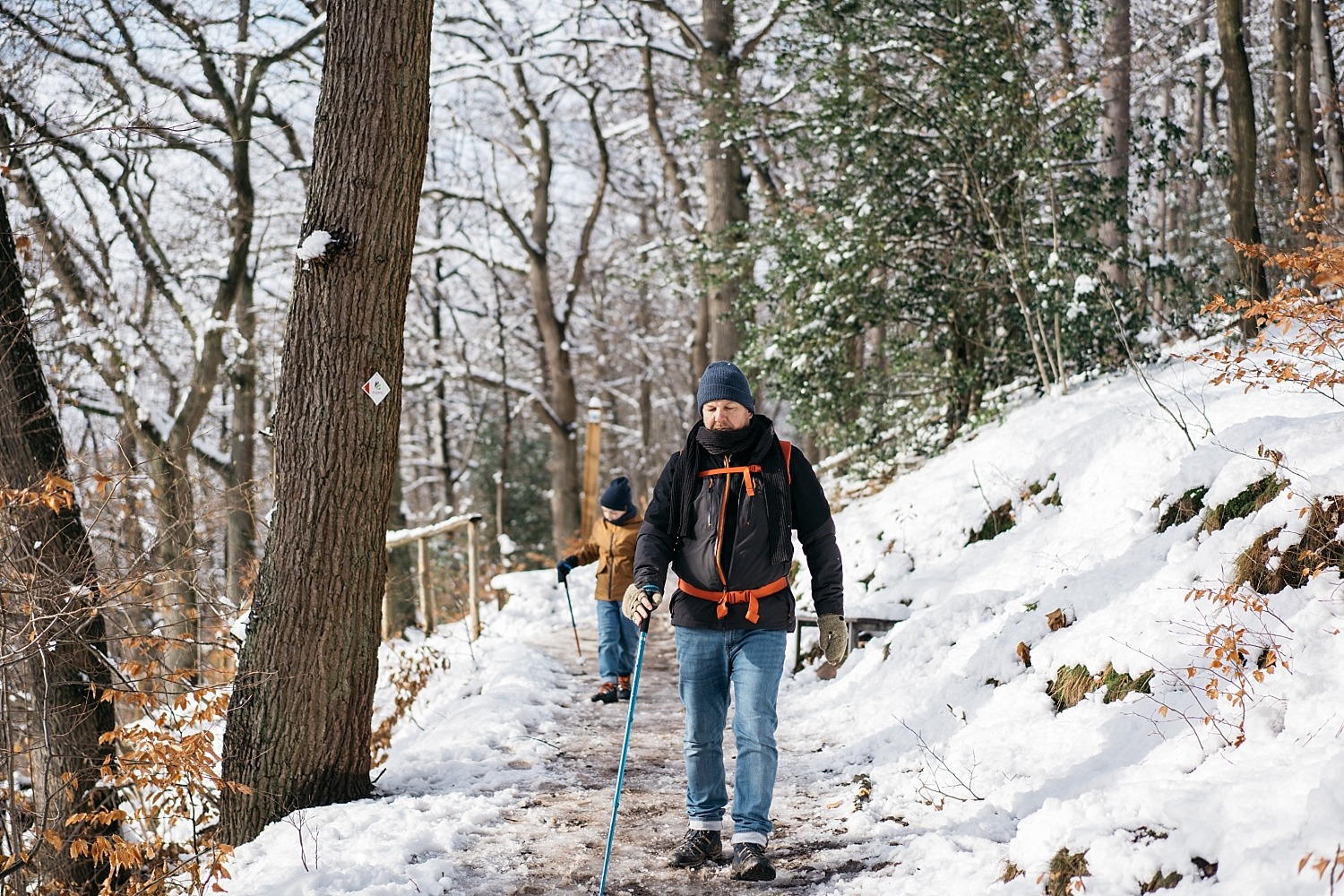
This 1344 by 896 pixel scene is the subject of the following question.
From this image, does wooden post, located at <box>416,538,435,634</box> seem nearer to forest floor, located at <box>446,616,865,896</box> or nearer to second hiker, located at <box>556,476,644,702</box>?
second hiker, located at <box>556,476,644,702</box>

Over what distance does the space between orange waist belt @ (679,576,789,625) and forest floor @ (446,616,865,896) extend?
1020mm

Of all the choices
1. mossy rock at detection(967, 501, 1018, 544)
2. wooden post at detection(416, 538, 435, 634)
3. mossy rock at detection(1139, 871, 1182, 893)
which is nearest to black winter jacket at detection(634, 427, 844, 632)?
mossy rock at detection(1139, 871, 1182, 893)

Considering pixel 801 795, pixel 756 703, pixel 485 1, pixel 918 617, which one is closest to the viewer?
pixel 756 703

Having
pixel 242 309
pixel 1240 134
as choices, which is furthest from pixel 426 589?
pixel 1240 134

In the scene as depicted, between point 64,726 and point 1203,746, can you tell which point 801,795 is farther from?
point 64,726

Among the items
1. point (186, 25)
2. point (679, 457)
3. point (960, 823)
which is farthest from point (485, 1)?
point (960, 823)

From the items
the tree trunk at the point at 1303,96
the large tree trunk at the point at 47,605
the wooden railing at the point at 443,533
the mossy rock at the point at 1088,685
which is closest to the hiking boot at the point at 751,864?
the mossy rock at the point at 1088,685

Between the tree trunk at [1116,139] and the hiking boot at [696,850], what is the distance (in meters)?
7.32

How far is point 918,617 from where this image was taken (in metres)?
6.55

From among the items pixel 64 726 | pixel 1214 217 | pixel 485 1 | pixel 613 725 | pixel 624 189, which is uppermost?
pixel 485 1

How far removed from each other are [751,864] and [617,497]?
404 cm

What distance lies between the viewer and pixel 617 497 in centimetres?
766

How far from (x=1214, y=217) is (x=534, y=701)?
20.4m

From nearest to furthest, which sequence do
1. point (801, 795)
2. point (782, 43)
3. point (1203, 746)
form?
point (1203, 746) < point (801, 795) < point (782, 43)
